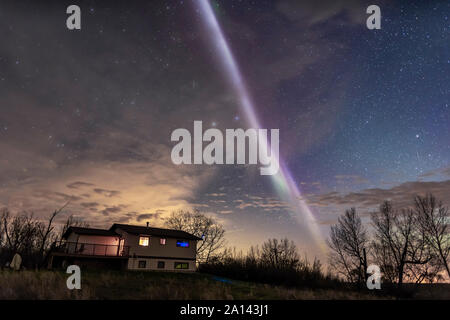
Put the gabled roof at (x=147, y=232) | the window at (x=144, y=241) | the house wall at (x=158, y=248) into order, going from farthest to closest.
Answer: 1. the gabled roof at (x=147, y=232)
2. the window at (x=144, y=241)
3. the house wall at (x=158, y=248)

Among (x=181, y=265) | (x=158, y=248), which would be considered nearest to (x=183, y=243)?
(x=181, y=265)

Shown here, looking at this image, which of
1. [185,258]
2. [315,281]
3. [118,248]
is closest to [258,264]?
[315,281]

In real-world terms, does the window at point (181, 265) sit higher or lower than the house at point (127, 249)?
lower

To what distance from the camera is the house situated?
31.7m

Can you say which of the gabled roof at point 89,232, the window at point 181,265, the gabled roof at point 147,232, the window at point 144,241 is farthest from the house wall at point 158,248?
the gabled roof at point 89,232

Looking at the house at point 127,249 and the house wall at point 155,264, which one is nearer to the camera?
the house at point 127,249

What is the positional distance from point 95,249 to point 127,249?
3.61 meters

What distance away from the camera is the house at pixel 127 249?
104 ft

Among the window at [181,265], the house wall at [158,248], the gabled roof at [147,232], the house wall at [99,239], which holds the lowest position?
the window at [181,265]

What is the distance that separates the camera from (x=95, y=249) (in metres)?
32.8

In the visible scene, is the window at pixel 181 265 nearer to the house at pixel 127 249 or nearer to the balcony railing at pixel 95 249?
the house at pixel 127 249

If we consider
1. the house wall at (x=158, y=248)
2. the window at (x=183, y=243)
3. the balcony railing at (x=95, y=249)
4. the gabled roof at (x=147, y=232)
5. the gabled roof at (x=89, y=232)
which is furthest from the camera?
the window at (x=183, y=243)

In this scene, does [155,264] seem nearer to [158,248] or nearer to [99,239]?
[158,248]
